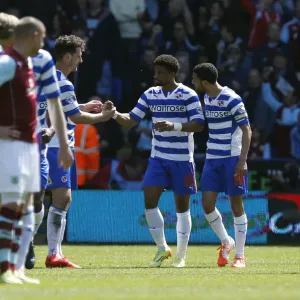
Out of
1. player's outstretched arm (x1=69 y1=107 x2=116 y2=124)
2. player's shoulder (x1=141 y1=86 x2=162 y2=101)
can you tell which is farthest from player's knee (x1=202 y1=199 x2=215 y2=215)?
player's outstretched arm (x1=69 y1=107 x2=116 y2=124)

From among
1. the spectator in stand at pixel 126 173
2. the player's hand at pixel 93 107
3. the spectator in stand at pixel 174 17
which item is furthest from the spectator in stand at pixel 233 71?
the player's hand at pixel 93 107

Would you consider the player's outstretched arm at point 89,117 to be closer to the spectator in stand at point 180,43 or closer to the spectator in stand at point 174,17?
the spectator in stand at point 180,43

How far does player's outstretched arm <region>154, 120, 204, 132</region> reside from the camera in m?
11.7

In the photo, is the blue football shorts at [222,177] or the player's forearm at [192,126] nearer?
the player's forearm at [192,126]

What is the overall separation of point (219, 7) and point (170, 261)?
8540 millimetres

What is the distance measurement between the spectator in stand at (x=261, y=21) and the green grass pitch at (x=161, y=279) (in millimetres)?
6757

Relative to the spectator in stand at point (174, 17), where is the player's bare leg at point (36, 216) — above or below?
below

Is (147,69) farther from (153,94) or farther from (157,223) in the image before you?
(157,223)

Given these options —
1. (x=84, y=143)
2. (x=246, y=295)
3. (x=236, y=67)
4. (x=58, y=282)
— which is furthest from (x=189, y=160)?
(x=236, y=67)

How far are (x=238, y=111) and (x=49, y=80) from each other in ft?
11.5

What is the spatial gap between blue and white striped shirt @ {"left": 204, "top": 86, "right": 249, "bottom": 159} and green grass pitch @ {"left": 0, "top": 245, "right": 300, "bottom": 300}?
4.41 feet

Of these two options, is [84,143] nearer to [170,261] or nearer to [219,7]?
[219,7]

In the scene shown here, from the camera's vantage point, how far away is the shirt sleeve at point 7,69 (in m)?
8.71

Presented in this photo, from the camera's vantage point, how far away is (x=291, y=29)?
20438 mm
